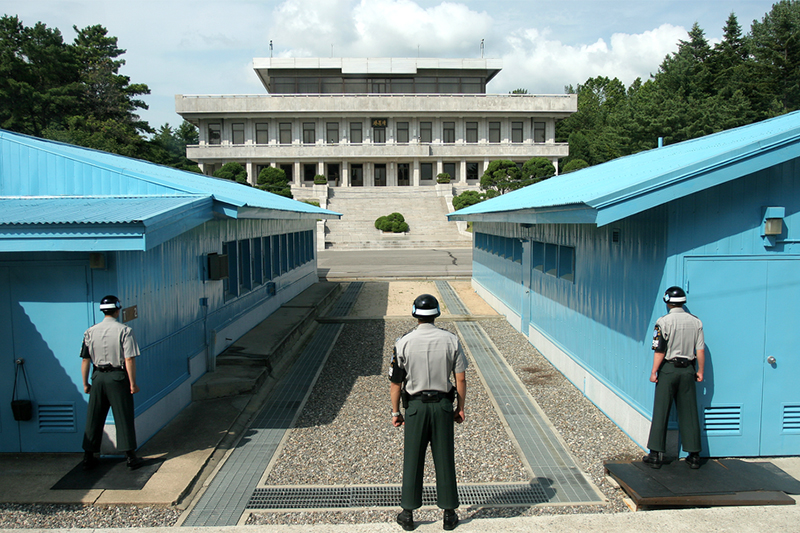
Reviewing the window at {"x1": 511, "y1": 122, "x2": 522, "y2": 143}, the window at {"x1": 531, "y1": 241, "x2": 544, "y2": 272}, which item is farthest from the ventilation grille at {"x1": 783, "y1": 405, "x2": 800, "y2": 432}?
the window at {"x1": 511, "y1": 122, "x2": 522, "y2": 143}

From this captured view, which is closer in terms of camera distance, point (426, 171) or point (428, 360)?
point (428, 360)

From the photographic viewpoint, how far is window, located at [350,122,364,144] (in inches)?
2554

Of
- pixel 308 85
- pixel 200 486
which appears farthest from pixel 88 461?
pixel 308 85

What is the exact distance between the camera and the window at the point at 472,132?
64812 millimetres

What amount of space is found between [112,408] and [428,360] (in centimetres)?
342

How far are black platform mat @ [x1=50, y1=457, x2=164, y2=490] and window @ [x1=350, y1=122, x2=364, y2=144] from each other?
61799mm

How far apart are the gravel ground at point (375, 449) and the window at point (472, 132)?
58001 millimetres

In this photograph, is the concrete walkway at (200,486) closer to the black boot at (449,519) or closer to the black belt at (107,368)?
the black boot at (449,519)

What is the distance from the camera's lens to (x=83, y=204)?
6.76 m

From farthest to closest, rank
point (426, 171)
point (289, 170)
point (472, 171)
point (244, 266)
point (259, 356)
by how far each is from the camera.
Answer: point (472, 171) < point (426, 171) < point (289, 170) < point (244, 266) < point (259, 356)

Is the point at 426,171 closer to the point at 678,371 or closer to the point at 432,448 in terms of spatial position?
the point at 678,371

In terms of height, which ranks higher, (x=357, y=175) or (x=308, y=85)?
(x=308, y=85)

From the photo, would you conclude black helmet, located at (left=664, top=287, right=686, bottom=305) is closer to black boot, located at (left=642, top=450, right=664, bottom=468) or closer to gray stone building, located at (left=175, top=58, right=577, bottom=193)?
black boot, located at (left=642, top=450, right=664, bottom=468)

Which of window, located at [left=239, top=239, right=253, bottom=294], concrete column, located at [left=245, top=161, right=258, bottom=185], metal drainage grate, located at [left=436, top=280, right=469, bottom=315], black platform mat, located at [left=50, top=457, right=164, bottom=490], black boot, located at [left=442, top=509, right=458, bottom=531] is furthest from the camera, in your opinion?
concrete column, located at [left=245, top=161, right=258, bottom=185]
